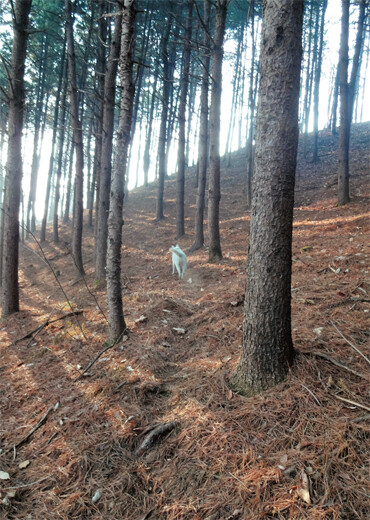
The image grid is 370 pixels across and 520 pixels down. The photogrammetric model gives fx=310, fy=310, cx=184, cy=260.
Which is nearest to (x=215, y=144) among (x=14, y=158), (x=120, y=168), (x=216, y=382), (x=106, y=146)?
(x=106, y=146)

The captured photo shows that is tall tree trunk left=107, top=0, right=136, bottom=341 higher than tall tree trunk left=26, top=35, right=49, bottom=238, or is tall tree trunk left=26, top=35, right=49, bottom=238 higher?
tall tree trunk left=26, top=35, right=49, bottom=238

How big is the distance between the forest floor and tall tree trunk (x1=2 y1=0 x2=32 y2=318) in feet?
5.01

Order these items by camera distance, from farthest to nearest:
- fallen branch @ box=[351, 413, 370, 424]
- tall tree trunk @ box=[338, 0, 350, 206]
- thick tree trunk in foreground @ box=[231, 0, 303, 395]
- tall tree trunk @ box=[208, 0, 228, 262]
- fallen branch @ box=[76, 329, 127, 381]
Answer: tall tree trunk @ box=[338, 0, 350, 206] → tall tree trunk @ box=[208, 0, 228, 262] → fallen branch @ box=[76, 329, 127, 381] → thick tree trunk in foreground @ box=[231, 0, 303, 395] → fallen branch @ box=[351, 413, 370, 424]

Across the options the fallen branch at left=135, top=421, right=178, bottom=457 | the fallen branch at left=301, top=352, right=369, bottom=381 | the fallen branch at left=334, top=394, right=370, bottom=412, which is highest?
the fallen branch at left=301, top=352, right=369, bottom=381

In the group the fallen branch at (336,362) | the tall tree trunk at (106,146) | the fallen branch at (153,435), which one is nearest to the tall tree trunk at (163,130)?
the tall tree trunk at (106,146)

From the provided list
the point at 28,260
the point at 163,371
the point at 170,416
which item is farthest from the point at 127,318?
the point at 28,260

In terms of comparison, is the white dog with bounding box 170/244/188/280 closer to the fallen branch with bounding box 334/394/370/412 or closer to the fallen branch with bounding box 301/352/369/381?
the fallen branch with bounding box 301/352/369/381

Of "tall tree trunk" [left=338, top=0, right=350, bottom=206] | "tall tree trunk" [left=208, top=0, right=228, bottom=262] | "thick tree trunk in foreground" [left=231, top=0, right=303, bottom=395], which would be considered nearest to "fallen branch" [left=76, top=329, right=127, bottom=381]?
"thick tree trunk in foreground" [left=231, top=0, right=303, bottom=395]

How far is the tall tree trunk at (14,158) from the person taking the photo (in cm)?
691

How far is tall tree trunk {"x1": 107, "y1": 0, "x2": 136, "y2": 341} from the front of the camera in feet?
14.3

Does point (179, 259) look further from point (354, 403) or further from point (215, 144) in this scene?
point (354, 403)

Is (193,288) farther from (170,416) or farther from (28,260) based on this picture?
(28,260)

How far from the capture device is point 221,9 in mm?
7891

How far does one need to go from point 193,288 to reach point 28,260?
13.4 m
